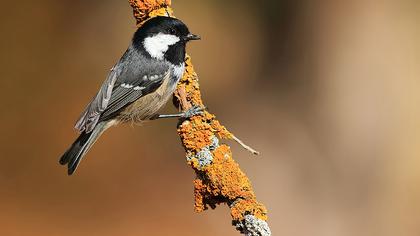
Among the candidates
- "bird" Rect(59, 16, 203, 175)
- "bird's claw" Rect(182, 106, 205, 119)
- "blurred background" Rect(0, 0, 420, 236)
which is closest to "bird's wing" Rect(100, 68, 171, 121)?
"bird" Rect(59, 16, 203, 175)

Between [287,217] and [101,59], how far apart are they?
12.3ft

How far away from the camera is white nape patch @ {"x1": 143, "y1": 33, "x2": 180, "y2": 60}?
3.60 metres

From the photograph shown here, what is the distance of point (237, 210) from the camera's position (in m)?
2.87

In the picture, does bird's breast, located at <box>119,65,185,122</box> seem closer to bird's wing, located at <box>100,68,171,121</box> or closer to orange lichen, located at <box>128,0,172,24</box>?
bird's wing, located at <box>100,68,171,121</box>

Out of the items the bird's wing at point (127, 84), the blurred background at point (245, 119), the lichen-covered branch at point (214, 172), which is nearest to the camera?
the lichen-covered branch at point (214, 172)

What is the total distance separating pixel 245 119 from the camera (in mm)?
8633

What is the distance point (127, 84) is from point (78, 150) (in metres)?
0.47

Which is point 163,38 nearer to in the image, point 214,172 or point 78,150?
point 78,150

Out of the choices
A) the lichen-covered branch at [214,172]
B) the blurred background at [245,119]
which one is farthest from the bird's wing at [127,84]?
the blurred background at [245,119]

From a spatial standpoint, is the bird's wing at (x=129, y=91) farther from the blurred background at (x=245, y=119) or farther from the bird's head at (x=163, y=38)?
the blurred background at (x=245, y=119)

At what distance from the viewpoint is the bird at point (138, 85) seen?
11.8 feet

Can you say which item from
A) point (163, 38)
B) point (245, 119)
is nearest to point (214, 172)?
point (163, 38)

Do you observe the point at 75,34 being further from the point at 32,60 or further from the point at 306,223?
the point at 306,223

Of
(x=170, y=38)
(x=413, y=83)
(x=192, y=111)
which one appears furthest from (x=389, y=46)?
(x=192, y=111)
